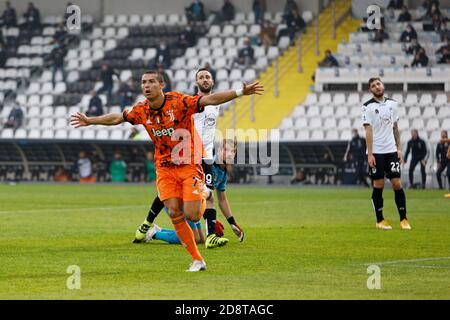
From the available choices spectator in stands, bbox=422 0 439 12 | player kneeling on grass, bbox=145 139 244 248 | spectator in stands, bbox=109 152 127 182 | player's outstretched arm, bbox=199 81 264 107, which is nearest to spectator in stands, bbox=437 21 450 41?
spectator in stands, bbox=422 0 439 12

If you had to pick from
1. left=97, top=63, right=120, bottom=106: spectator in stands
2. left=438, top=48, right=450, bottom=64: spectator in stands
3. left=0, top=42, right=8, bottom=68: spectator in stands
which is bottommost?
left=97, top=63, right=120, bottom=106: spectator in stands

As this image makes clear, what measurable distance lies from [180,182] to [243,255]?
6.38 ft

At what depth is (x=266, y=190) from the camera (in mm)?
33844

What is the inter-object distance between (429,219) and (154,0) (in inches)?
1254

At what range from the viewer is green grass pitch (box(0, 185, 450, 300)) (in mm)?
10203

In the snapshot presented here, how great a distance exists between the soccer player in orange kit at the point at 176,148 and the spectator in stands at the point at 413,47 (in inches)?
1139

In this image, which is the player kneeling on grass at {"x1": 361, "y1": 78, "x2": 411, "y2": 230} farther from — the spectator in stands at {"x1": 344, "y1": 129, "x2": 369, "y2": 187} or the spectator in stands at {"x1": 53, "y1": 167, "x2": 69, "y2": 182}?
the spectator in stands at {"x1": 53, "y1": 167, "x2": 69, "y2": 182}

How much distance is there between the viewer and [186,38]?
1797 inches

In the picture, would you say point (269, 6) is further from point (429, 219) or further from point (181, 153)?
point (181, 153)

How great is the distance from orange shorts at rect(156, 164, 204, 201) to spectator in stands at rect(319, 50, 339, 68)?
94.8 feet

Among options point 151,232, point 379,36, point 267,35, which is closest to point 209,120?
point 151,232

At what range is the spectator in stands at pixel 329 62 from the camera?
40500mm

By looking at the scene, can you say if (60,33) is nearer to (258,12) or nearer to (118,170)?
(258,12)
